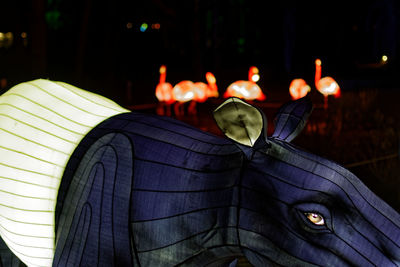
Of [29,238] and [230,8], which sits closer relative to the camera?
[29,238]

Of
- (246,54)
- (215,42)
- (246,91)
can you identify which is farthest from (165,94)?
(246,54)

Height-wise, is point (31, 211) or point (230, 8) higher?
point (230, 8)

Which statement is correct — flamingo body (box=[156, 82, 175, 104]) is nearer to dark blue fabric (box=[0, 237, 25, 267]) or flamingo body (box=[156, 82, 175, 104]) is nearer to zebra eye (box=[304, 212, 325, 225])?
dark blue fabric (box=[0, 237, 25, 267])

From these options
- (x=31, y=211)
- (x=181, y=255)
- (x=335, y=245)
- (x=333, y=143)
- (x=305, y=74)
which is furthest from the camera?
(x=305, y=74)

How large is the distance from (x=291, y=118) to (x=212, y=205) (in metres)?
0.46

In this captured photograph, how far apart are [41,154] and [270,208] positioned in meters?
1.18

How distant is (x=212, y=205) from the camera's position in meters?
2.07

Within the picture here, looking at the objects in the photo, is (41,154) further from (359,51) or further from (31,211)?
(359,51)

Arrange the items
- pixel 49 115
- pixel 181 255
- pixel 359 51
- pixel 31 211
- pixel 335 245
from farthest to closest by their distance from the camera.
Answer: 1. pixel 359 51
2. pixel 49 115
3. pixel 31 211
4. pixel 181 255
5. pixel 335 245

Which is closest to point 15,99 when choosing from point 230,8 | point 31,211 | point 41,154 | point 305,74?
point 41,154

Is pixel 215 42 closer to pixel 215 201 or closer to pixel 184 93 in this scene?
pixel 184 93

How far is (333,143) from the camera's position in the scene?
8.75m

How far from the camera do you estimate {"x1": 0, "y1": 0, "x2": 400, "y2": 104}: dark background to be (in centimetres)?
1738

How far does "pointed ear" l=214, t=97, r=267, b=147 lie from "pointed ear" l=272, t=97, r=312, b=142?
0.51 ft
